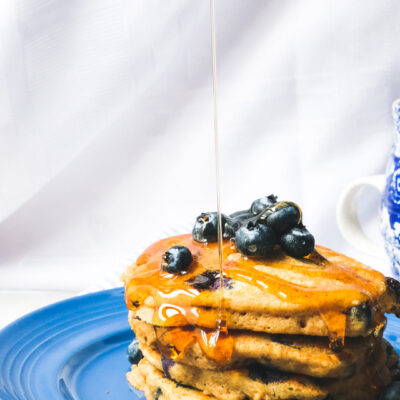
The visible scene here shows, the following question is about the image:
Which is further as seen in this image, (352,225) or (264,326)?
(352,225)

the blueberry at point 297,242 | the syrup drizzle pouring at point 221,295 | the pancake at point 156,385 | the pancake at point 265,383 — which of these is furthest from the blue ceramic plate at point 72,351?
the blueberry at point 297,242

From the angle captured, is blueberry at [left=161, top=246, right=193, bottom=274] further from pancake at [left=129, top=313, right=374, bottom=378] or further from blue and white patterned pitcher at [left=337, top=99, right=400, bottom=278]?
blue and white patterned pitcher at [left=337, top=99, right=400, bottom=278]

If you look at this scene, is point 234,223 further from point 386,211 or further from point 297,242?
point 386,211

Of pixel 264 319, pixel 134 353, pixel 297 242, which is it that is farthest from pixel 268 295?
pixel 134 353

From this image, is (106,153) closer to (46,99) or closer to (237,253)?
(46,99)

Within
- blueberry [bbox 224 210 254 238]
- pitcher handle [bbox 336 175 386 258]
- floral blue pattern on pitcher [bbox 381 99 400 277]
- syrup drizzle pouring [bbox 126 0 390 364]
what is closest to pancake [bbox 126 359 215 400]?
syrup drizzle pouring [bbox 126 0 390 364]

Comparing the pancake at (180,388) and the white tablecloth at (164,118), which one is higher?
the white tablecloth at (164,118)

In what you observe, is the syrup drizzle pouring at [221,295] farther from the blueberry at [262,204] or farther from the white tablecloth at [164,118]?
the white tablecloth at [164,118]
